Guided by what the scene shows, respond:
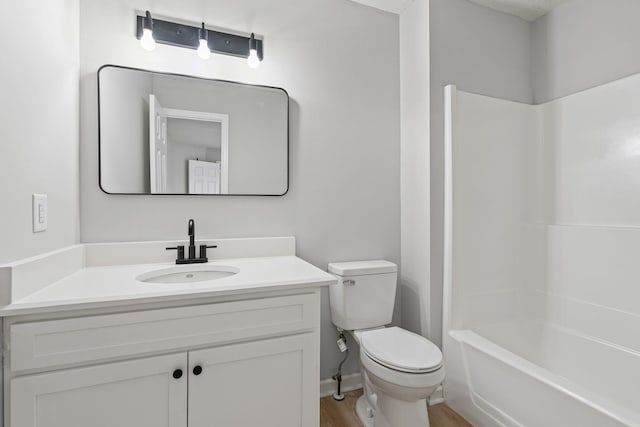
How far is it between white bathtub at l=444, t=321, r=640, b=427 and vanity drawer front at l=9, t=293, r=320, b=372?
97 centimetres

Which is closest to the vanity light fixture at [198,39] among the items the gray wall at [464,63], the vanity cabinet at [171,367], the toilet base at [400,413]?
the gray wall at [464,63]

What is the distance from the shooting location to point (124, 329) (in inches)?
39.8

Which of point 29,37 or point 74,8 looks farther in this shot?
point 74,8

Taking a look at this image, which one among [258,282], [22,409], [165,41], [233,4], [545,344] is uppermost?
[233,4]

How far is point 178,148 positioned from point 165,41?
1.72 ft

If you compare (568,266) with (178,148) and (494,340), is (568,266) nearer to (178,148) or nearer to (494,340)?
(494,340)

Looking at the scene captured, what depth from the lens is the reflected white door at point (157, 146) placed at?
5.14 ft

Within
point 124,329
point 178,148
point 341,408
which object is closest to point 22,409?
point 124,329

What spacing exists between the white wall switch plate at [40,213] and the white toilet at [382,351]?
1275 mm

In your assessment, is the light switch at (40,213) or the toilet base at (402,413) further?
the toilet base at (402,413)

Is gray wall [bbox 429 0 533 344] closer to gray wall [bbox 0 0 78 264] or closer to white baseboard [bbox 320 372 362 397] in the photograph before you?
white baseboard [bbox 320 372 362 397]

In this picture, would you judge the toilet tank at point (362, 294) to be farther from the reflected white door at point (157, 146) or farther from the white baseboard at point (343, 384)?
the reflected white door at point (157, 146)

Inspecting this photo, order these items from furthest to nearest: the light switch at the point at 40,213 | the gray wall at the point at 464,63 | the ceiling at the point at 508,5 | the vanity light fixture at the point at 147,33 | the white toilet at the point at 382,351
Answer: the ceiling at the point at 508,5 → the gray wall at the point at 464,63 → the vanity light fixture at the point at 147,33 → the white toilet at the point at 382,351 → the light switch at the point at 40,213

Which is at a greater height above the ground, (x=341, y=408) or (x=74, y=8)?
(x=74, y=8)
